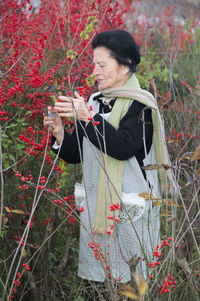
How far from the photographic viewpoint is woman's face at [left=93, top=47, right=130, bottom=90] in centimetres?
250

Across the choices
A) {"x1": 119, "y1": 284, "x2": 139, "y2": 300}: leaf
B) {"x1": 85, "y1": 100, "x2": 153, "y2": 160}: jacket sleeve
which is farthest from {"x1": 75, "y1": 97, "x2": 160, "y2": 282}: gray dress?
{"x1": 119, "y1": 284, "x2": 139, "y2": 300}: leaf

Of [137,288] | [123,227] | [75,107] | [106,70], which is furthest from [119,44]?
[137,288]

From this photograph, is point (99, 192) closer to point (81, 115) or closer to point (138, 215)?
point (138, 215)

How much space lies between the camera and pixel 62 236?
10.6ft

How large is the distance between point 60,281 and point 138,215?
0.82 metres

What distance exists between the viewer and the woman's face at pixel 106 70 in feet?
8.19

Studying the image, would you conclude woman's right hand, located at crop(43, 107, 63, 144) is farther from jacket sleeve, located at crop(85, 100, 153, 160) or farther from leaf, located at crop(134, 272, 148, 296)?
leaf, located at crop(134, 272, 148, 296)

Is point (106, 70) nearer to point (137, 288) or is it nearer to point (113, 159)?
point (113, 159)

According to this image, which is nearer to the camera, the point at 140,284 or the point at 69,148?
the point at 140,284

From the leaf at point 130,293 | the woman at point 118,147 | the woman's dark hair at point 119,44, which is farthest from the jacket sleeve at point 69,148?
the leaf at point 130,293

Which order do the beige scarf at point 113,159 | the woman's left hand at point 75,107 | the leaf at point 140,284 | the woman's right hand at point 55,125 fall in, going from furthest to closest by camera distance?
the beige scarf at point 113,159 < the woman's right hand at point 55,125 < the woman's left hand at point 75,107 < the leaf at point 140,284

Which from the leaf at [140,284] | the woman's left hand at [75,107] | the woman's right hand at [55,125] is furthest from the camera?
the woman's right hand at [55,125]

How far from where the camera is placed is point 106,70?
250 centimetres

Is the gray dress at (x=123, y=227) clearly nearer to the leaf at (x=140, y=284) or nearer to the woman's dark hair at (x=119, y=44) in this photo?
the woman's dark hair at (x=119, y=44)
